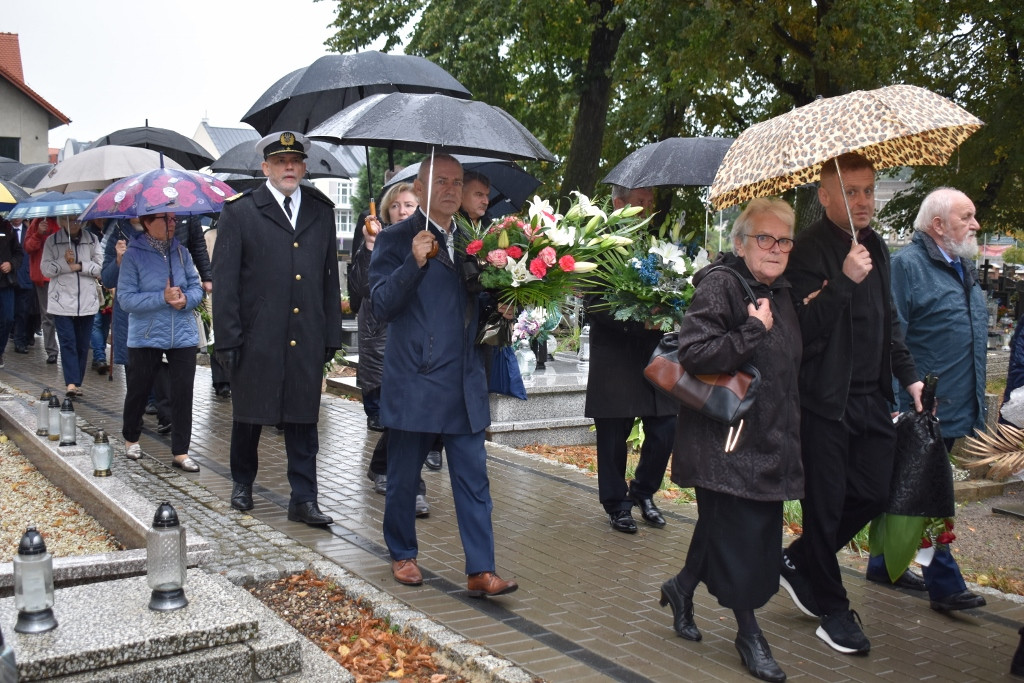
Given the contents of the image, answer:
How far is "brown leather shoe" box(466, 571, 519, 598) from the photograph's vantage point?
206 inches

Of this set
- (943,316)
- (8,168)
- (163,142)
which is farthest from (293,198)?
(8,168)

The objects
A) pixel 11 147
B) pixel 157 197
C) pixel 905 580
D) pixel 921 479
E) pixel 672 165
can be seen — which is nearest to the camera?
pixel 921 479

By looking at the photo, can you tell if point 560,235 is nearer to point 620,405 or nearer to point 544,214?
point 544,214

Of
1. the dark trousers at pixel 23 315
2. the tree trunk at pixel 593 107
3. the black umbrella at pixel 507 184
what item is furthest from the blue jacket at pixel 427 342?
the dark trousers at pixel 23 315

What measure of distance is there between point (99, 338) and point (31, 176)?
4.96 m

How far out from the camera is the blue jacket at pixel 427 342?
5.34 meters

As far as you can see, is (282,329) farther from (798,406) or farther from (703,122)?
(703,122)

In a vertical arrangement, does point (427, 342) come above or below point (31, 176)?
below

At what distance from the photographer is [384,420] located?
546cm

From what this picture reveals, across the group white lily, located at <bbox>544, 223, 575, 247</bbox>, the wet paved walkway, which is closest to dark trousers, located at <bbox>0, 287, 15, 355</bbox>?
the wet paved walkway

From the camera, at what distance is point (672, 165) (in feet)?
24.1

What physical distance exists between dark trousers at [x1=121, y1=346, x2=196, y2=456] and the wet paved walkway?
0.84ft

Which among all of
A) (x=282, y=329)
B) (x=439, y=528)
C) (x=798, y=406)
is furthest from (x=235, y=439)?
(x=798, y=406)

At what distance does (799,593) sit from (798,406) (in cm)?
105
